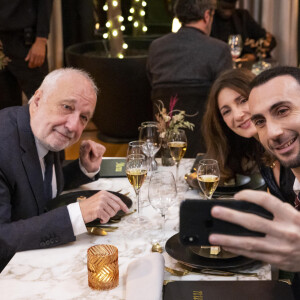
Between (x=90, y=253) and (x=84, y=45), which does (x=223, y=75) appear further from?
(x=84, y=45)

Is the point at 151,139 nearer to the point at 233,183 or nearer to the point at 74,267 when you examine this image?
the point at 233,183

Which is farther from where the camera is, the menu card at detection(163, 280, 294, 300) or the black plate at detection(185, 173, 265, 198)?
the black plate at detection(185, 173, 265, 198)

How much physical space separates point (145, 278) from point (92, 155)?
1063mm

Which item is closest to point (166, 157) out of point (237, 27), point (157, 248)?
point (157, 248)

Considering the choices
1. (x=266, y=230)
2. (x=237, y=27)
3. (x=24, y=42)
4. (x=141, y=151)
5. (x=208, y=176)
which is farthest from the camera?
(x=237, y=27)

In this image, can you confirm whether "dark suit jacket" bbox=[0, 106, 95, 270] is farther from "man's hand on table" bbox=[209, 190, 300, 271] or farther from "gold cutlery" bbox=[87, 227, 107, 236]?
"man's hand on table" bbox=[209, 190, 300, 271]

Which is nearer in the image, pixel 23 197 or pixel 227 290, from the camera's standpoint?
pixel 227 290

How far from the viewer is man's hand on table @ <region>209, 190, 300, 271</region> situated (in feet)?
3.59

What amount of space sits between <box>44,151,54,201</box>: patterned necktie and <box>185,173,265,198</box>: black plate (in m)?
A: 0.56

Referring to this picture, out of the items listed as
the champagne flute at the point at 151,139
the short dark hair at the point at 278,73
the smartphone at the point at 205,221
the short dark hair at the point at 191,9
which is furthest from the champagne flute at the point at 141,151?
the short dark hair at the point at 191,9

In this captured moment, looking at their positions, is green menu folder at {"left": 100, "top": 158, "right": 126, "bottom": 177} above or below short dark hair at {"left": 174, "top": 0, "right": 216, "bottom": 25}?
below

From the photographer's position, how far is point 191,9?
12.0 feet

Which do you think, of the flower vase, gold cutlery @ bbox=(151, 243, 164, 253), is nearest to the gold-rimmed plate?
gold cutlery @ bbox=(151, 243, 164, 253)

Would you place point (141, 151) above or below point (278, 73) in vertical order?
below
